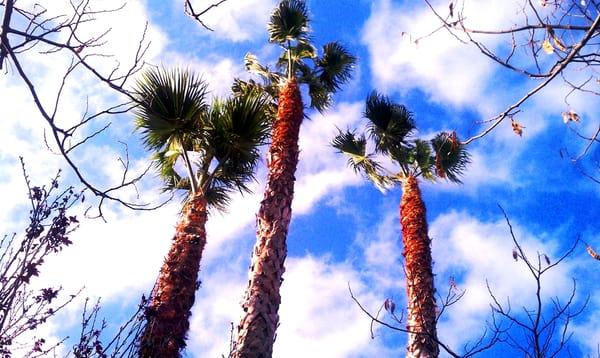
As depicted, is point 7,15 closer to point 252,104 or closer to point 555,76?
point 555,76

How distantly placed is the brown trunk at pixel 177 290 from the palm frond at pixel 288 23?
439 cm

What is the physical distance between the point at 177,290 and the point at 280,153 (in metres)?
2.38

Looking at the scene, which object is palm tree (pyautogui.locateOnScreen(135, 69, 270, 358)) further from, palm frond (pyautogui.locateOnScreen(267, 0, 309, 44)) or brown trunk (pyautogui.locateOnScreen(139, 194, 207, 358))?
palm frond (pyautogui.locateOnScreen(267, 0, 309, 44))

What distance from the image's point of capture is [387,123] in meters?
11.3

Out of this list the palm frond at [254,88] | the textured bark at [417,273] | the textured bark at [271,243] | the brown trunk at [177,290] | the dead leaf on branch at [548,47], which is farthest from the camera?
the palm frond at [254,88]

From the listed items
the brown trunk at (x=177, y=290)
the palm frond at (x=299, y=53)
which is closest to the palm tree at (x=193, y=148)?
the brown trunk at (x=177, y=290)

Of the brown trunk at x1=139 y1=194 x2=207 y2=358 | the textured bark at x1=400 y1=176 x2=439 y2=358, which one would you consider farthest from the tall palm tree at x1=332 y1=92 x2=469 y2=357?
the brown trunk at x1=139 y1=194 x2=207 y2=358

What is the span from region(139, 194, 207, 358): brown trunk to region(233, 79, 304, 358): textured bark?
104 cm

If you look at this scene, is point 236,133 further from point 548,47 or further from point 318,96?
point 548,47

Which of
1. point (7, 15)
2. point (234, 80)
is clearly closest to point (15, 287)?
point (7, 15)

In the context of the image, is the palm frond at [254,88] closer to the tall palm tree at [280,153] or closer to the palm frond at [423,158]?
the tall palm tree at [280,153]

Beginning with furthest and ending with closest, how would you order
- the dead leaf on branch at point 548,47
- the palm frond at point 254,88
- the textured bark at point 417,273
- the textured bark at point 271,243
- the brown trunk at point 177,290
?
the palm frond at point 254,88 < the textured bark at point 417,273 < the brown trunk at point 177,290 < the textured bark at point 271,243 < the dead leaf on branch at point 548,47

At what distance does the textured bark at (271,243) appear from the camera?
5.44 metres

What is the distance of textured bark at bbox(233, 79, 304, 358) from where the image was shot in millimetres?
5441
